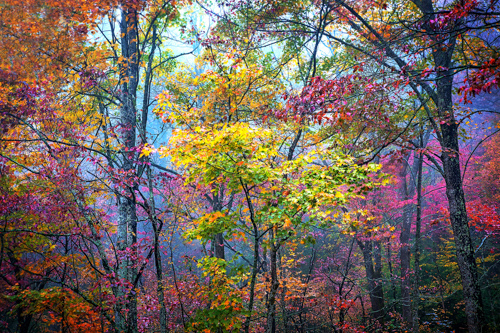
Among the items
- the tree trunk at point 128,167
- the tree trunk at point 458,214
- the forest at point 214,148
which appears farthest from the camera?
the tree trunk at point 458,214

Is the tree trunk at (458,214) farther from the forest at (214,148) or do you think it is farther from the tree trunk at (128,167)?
the tree trunk at (128,167)

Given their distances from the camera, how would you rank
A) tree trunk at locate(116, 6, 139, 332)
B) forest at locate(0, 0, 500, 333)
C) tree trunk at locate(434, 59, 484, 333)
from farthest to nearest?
tree trunk at locate(434, 59, 484, 333)
tree trunk at locate(116, 6, 139, 332)
forest at locate(0, 0, 500, 333)

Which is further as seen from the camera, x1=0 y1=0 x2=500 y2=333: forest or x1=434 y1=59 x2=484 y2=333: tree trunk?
x1=434 y1=59 x2=484 y2=333: tree trunk

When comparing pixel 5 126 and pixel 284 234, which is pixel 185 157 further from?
pixel 5 126

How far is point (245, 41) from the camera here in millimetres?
8023

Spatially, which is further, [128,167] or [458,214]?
[128,167]

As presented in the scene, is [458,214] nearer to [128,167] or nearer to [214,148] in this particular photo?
[214,148]

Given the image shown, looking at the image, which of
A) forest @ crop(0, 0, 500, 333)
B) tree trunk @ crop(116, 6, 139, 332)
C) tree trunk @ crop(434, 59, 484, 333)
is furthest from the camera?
tree trunk @ crop(434, 59, 484, 333)

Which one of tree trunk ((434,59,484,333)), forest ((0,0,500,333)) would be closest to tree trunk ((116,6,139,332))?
forest ((0,0,500,333))

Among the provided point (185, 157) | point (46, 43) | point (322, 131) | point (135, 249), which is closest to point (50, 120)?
point (46, 43)

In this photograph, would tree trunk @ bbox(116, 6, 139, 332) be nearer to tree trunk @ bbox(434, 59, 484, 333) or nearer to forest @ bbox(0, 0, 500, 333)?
forest @ bbox(0, 0, 500, 333)

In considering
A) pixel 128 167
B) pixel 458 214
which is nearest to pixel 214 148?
pixel 128 167

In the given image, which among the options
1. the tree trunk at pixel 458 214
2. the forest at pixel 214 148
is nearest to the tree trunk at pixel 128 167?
the forest at pixel 214 148

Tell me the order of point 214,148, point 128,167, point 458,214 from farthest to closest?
point 128,167, point 458,214, point 214,148
